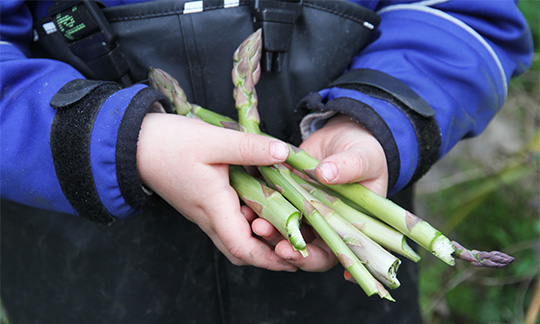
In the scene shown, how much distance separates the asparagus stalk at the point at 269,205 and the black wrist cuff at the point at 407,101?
0.27 m

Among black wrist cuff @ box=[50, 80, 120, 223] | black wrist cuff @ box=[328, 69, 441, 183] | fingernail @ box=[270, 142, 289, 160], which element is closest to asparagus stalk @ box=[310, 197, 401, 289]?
fingernail @ box=[270, 142, 289, 160]

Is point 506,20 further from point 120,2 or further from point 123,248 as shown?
point 123,248

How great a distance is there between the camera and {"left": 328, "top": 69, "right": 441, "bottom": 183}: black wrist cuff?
89 centimetres

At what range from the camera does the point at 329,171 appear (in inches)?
28.9

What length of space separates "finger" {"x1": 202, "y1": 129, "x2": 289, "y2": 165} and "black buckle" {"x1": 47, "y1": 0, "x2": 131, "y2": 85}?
29 cm

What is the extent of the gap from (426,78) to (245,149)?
0.44 meters

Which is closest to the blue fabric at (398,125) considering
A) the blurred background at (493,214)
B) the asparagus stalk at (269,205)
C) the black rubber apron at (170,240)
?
the black rubber apron at (170,240)

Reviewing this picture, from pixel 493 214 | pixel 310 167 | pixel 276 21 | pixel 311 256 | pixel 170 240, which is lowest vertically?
pixel 493 214

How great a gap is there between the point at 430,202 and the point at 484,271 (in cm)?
40

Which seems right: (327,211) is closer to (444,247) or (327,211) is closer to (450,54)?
(444,247)

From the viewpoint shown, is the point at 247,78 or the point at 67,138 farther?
the point at 247,78

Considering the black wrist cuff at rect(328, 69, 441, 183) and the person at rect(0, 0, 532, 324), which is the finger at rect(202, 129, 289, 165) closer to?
the person at rect(0, 0, 532, 324)

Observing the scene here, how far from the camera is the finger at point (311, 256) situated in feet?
2.48

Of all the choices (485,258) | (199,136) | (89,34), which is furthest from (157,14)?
(485,258)
